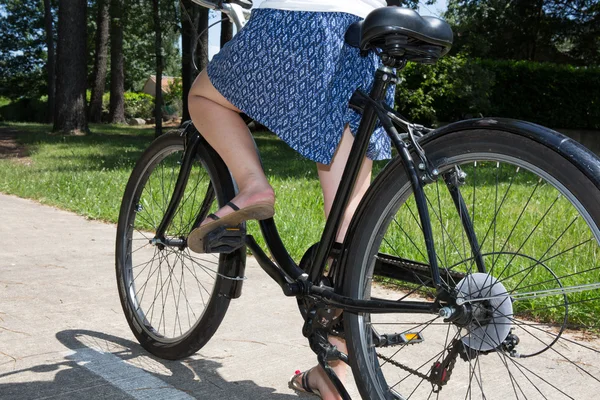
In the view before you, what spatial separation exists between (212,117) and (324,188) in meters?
0.46

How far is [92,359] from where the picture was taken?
9.80 ft

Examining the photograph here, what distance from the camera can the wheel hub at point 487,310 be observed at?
6.08 feet

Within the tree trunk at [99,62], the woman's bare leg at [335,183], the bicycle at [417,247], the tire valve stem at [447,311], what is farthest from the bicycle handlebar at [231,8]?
the tree trunk at [99,62]

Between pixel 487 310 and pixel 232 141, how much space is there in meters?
1.07

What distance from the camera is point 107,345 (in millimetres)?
3184

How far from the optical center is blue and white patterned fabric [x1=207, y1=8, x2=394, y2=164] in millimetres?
2271

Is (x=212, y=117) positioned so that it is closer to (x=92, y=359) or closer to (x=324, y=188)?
(x=324, y=188)

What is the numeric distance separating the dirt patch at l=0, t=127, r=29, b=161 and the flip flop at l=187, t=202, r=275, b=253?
10812 millimetres

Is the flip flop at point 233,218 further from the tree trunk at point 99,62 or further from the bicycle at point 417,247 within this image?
the tree trunk at point 99,62

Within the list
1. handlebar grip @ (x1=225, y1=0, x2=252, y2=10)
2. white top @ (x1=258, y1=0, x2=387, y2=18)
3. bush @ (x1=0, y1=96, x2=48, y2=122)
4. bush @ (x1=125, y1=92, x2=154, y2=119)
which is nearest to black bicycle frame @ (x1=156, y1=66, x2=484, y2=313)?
white top @ (x1=258, y1=0, x2=387, y2=18)

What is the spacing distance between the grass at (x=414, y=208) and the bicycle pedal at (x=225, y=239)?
0.52 meters

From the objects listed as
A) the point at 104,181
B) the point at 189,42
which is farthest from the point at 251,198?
the point at 189,42

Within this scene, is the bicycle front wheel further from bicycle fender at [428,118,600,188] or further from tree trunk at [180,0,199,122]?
tree trunk at [180,0,199,122]

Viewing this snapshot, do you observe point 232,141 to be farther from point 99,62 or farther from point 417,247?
point 99,62
